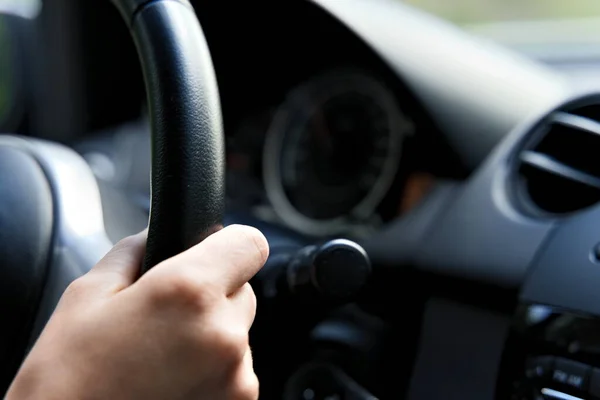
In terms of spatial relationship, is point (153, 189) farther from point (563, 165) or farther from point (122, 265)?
point (563, 165)

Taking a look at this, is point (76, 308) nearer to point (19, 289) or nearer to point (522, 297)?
point (19, 289)

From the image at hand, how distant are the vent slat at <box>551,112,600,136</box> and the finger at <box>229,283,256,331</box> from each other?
59cm

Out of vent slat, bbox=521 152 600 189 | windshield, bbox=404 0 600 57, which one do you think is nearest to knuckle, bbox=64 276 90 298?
vent slat, bbox=521 152 600 189

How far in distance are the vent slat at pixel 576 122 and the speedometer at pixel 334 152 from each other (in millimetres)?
230

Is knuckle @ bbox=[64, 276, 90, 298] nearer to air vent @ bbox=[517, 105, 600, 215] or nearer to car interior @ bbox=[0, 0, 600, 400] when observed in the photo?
car interior @ bbox=[0, 0, 600, 400]

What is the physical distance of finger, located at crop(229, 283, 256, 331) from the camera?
0.57 meters

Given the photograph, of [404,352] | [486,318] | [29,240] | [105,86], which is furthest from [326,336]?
[105,86]

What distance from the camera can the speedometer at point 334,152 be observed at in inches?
50.3

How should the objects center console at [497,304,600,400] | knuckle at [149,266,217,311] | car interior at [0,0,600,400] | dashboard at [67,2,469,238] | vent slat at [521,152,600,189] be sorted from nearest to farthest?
knuckle at [149,266,217,311] → car interior at [0,0,600,400] → center console at [497,304,600,400] → vent slat at [521,152,600,189] → dashboard at [67,2,469,238]

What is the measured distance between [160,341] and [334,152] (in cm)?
83

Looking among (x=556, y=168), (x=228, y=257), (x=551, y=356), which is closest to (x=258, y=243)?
(x=228, y=257)

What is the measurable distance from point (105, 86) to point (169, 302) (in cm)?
132

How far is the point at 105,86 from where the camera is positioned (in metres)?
1.79

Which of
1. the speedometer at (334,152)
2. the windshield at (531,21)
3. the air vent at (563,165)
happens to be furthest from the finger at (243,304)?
the windshield at (531,21)
